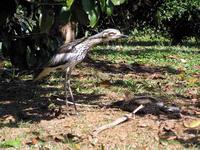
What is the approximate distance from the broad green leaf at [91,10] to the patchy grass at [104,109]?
1.18m

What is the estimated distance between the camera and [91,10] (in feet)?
16.5

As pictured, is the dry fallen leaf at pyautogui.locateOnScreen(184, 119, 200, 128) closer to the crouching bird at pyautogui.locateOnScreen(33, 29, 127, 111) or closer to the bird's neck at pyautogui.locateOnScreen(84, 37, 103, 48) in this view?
the crouching bird at pyautogui.locateOnScreen(33, 29, 127, 111)

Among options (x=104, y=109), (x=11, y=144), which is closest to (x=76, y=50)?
(x=104, y=109)

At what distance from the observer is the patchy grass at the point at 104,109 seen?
17.9 ft

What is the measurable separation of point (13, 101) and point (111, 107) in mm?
1299

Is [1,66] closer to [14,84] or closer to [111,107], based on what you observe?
[14,84]

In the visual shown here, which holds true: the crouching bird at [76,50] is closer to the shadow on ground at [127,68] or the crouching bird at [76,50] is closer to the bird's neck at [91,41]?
the bird's neck at [91,41]

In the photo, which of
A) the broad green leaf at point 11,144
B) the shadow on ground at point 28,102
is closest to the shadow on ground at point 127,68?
the shadow on ground at point 28,102

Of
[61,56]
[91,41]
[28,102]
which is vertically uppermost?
[91,41]

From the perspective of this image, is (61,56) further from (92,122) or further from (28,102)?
(28,102)

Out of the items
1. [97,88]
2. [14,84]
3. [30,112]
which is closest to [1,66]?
[14,84]

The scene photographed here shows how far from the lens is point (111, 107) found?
6523 millimetres

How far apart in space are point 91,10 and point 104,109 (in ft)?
5.65

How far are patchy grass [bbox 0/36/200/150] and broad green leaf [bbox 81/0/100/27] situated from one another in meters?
1.18
